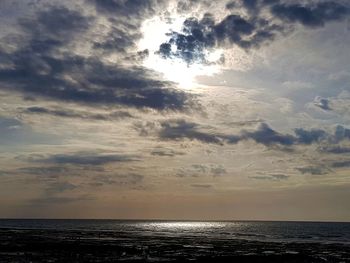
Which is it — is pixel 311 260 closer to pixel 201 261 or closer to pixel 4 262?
pixel 201 261

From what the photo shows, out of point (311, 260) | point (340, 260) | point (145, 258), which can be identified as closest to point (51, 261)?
point (145, 258)

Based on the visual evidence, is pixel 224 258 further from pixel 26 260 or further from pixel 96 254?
pixel 26 260

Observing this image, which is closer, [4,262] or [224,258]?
[4,262]

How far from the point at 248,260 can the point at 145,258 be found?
11960 millimetres

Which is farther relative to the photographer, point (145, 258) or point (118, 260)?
point (145, 258)

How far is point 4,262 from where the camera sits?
46.0 metres

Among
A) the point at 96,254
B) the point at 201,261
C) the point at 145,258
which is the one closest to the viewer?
the point at 201,261

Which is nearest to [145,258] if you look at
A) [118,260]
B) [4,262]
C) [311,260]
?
[118,260]

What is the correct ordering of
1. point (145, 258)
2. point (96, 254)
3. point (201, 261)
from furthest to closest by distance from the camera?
point (96, 254) < point (145, 258) < point (201, 261)

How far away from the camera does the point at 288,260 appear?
53.6 m

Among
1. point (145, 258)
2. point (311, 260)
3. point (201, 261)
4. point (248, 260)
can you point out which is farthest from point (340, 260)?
point (145, 258)

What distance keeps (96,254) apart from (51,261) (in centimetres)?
923

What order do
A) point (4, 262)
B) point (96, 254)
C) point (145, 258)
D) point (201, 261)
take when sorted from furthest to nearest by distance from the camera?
point (96, 254)
point (145, 258)
point (201, 261)
point (4, 262)

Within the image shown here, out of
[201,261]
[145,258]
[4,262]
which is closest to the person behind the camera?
[4,262]
